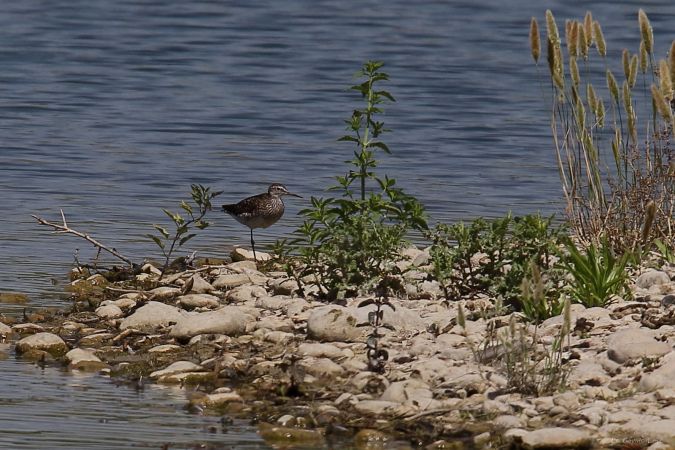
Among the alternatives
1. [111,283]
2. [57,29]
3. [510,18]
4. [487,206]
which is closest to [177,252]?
[111,283]

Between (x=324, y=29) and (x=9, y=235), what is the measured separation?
53.5 feet

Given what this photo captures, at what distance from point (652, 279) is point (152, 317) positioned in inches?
126

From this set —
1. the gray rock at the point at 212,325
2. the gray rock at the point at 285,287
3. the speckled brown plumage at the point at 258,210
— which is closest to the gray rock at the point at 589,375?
the gray rock at the point at 212,325

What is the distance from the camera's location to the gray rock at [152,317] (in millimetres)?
9803

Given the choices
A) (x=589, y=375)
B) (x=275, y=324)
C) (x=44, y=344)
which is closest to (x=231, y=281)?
(x=275, y=324)

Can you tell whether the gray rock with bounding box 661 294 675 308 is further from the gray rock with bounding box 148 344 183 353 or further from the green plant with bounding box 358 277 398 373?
the gray rock with bounding box 148 344 183 353

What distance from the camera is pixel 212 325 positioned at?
9477 mm

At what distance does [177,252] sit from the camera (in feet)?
41.1

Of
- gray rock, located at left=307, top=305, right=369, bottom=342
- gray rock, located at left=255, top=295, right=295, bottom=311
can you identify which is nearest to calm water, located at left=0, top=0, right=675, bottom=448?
gray rock, located at left=307, top=305, right=369, bottom=342

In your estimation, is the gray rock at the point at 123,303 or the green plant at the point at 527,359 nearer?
the green plant at the point at 527,359

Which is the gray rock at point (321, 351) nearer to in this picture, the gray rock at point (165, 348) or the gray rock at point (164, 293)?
the gray rock at point (165, 348)

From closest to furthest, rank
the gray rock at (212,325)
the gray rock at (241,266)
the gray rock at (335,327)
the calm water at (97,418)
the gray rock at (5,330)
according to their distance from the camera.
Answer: the calm water at (97,418) < the gray rock at (335,327) < the gray rock at (212,325) < the gray rock at (5,330) < the gray rock at (241,266)

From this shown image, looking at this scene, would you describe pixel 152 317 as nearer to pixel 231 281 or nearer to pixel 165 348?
pixel 165 348

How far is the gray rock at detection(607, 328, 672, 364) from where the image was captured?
814 cm
